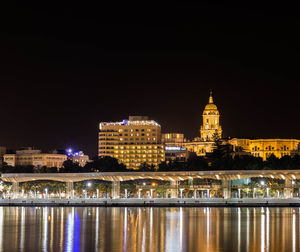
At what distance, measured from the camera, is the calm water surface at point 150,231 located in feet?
249

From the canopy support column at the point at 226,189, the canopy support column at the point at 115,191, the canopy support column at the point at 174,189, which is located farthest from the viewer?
the canopy support column at the point at 174,189

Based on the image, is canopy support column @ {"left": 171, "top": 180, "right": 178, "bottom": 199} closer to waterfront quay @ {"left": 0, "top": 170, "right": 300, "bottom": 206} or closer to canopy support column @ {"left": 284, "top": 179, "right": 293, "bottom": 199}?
waterfront quay @ {"left": 0, "top": 170, "right": 300, "bottom": 206}

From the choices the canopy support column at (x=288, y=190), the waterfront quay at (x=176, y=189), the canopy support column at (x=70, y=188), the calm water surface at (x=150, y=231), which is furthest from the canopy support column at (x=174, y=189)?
the calm water surface at (x=150, y=231)

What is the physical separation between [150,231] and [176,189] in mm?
73260

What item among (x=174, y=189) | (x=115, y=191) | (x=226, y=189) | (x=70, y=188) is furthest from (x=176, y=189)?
(x=70, y=188)

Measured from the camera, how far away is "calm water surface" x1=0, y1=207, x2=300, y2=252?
7596cm

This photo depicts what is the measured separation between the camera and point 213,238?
273 ft

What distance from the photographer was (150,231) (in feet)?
295

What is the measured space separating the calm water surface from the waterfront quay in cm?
2840

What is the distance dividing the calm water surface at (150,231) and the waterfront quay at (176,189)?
28399 mm

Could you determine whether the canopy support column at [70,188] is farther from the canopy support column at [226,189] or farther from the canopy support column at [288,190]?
the canopy support column at [288,190]

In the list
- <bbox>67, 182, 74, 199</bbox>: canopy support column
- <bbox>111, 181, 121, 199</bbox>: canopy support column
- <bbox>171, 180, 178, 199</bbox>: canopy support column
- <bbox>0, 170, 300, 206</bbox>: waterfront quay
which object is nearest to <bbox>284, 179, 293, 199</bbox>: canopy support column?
<bbox>0, 170, 300, 206</bbox>: waterfront quay

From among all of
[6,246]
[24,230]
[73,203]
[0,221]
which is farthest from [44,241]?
[73,203]

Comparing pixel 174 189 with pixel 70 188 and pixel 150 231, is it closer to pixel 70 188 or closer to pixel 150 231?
pixel 70 188
